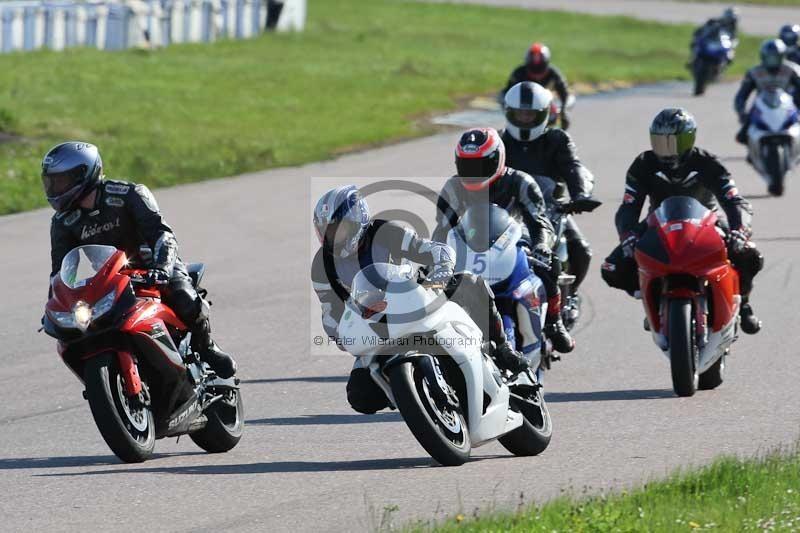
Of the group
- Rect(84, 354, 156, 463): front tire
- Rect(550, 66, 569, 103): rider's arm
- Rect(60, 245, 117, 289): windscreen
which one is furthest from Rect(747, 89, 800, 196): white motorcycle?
Rect(60, 245, 117, 289): windscreen

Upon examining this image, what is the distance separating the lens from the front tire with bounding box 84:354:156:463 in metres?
7.83

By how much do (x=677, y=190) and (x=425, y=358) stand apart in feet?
11.8

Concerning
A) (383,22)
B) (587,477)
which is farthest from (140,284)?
(383,22)

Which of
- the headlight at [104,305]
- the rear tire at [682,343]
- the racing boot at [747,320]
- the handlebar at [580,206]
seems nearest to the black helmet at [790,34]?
the racing boot at [747,320]

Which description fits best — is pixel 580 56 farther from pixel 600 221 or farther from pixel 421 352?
pixel 421 352

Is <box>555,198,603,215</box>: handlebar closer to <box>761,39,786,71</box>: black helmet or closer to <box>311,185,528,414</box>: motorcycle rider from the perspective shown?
<box>311,185,528,414</box>: motorcycle rider

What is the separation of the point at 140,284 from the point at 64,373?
Answer: 112 inches

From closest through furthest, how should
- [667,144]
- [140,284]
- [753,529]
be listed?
[753,529], [140,284], [667,144]

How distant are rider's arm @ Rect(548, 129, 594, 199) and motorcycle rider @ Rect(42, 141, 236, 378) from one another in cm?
339

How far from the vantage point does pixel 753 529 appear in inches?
260

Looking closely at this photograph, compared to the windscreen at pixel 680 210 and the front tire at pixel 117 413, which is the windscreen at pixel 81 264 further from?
the windscreen at pixel 680 210

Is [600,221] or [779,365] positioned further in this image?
[600,221]

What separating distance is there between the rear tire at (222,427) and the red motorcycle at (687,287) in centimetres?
264

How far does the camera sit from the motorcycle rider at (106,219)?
836cm
